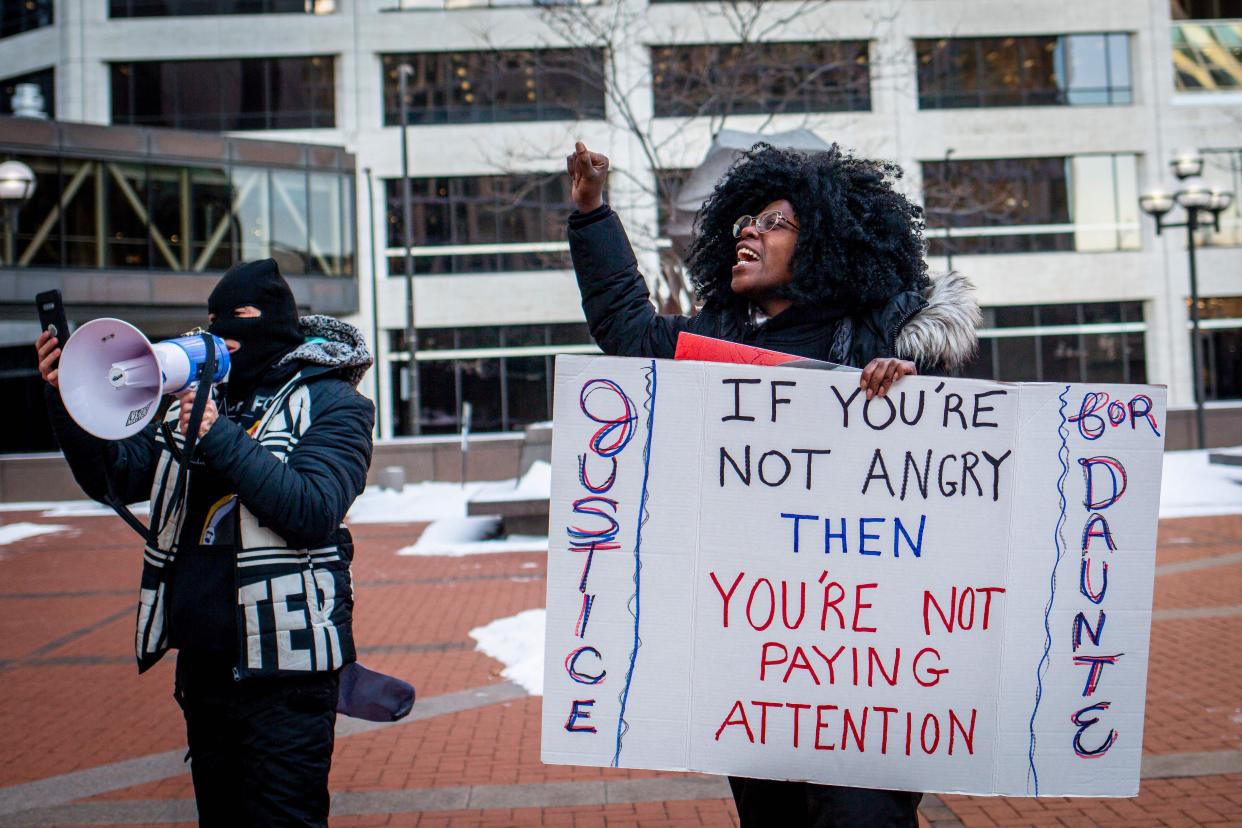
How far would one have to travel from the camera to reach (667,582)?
2.39m

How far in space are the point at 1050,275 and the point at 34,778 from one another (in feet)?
100

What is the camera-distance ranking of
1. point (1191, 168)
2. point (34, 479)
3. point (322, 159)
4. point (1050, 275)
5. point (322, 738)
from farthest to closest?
1. point (1050, 275)
2. point (322, 159)
3. point (34, 479)
4. point (1191, 168)
5. point (322, 738)

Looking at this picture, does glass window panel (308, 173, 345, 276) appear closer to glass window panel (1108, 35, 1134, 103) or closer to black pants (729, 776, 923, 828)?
glass window panel (1108, 35, 1134, 103)

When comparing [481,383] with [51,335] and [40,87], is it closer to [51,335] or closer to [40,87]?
[40,87]

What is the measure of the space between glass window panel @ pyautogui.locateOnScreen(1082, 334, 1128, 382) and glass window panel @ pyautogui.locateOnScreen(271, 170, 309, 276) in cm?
2243

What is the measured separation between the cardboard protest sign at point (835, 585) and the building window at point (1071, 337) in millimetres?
30113

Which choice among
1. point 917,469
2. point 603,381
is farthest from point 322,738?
point 917,469

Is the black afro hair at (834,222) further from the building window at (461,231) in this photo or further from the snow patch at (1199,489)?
the building window at (461,231)

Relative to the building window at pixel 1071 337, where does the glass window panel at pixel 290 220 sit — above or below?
above

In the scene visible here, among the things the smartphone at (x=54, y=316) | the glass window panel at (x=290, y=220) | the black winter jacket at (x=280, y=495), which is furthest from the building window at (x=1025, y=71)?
the smartphone at (x=54, y=316)

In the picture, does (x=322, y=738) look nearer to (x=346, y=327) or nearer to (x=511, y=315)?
(x=346, y=327)

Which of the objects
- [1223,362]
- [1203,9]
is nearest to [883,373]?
[1223,362]

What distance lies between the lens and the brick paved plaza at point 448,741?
418 cm

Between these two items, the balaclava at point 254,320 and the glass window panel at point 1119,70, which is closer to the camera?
the balaclava at point 254,320
